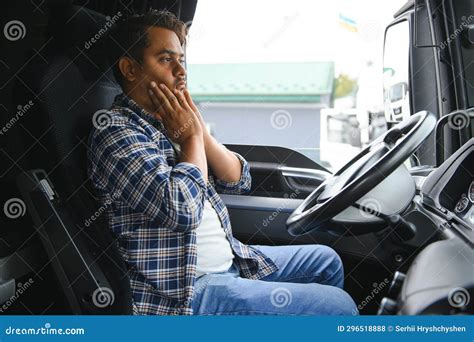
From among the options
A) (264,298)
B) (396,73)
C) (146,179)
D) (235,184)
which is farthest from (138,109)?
(396,73)

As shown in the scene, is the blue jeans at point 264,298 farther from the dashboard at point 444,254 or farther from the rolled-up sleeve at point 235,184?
the rolled-up sleeve at point 235,184

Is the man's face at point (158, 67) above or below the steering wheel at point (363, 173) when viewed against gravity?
above

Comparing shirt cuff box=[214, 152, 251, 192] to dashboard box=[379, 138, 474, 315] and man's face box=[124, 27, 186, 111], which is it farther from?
dashboard box=[379, 138, 474, 315]

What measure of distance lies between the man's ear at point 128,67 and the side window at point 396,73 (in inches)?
35.0

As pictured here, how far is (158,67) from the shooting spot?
115 centimetres

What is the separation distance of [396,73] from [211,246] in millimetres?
950

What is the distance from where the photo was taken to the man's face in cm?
115

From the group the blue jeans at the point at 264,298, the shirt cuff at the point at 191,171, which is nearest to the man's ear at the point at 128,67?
the shirt cuff at the point at 191,171

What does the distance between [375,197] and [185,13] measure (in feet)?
2.89

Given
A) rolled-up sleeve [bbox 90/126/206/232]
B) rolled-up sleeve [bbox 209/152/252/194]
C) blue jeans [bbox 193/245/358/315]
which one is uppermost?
rolled-up sleeve [bbox 90/126/206/232]

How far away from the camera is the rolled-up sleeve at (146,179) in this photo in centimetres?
96

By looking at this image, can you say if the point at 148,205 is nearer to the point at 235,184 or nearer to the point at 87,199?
the point at 87,199

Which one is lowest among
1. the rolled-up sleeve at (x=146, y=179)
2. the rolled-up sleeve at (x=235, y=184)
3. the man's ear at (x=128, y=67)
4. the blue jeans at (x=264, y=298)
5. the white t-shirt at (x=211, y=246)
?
the blue jeans at (x=264, y=298)

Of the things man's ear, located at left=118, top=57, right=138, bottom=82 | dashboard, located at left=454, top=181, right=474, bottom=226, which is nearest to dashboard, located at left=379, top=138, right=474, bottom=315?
dashboard, located at left=454, top=181, right=474, bottom=226
